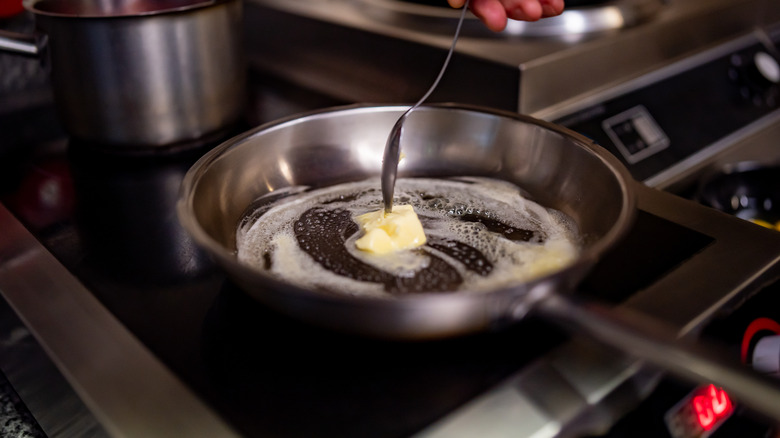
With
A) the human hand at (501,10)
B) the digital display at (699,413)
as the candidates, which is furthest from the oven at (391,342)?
the human hand at (501,10)

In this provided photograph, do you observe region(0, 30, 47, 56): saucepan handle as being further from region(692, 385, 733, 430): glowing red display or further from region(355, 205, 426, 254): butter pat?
region(692, 385, 733, 430): glowing red display

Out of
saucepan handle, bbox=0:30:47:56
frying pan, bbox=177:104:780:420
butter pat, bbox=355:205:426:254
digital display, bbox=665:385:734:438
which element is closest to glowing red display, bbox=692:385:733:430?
digital display, bbox=665:385:734:438

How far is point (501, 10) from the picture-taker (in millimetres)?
669

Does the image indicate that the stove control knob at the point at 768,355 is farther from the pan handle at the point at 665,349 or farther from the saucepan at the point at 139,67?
the saucepan at the point at 139,67

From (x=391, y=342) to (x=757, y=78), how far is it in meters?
0.88

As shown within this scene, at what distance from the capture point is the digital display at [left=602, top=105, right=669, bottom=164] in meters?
0.89

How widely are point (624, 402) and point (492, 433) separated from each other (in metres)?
0.12

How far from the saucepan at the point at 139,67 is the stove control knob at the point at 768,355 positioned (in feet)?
2.15

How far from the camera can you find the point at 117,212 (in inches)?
28.1

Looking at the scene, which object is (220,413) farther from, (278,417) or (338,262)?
(338,262)

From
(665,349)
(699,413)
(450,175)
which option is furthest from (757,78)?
(665,349)

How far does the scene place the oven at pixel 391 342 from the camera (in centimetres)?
45

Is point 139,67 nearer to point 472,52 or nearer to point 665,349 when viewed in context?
point 472,52

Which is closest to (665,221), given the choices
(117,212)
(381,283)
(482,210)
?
(482,210)
